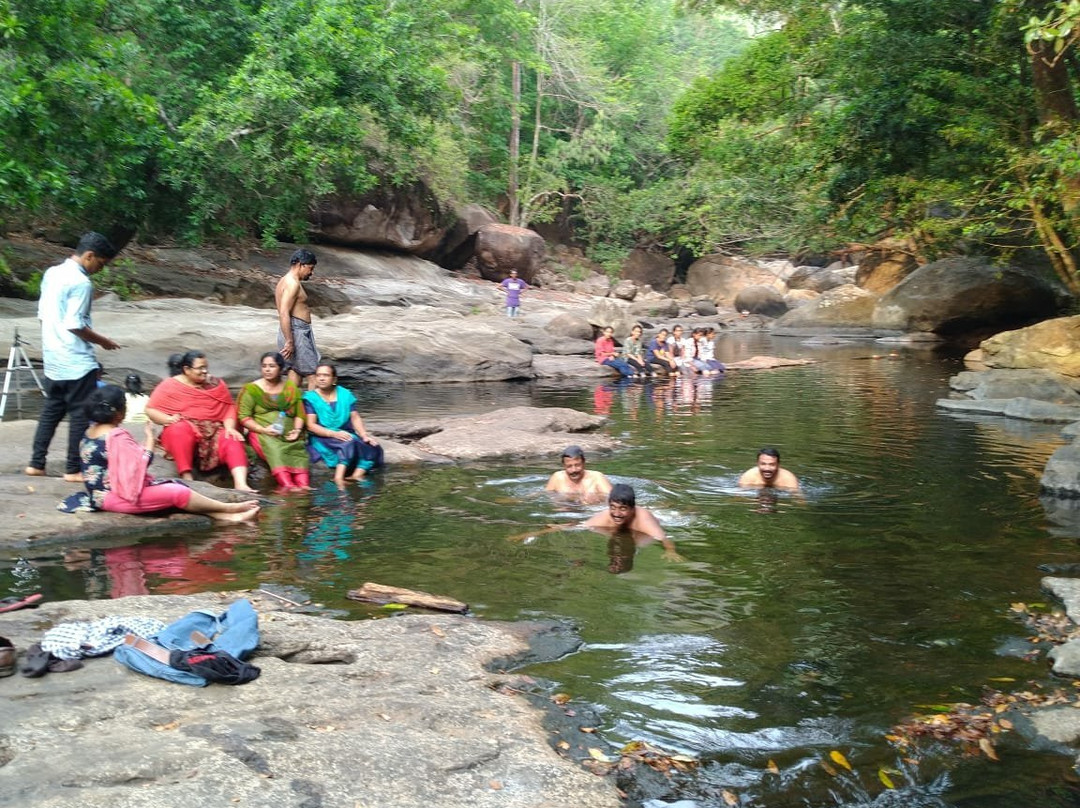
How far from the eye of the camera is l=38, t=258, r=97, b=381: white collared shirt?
8.14 metres

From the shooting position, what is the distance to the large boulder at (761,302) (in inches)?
1513

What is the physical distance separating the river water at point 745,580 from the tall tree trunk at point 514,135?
29079mm

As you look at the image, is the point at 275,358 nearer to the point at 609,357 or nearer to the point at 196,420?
the point at 196,420

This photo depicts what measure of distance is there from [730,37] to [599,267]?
95.2 feet

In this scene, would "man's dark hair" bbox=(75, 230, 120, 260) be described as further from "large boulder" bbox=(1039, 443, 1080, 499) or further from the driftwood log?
"large boulder" bbox=(1039, 443, 1080, 499)

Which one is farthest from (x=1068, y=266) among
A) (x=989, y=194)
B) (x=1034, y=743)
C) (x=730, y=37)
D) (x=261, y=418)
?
(x=730, y=37)

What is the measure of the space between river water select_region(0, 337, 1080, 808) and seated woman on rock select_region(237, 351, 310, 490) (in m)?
0.47

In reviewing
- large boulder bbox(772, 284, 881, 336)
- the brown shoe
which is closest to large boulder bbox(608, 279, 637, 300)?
large boulder bbox(772, 284, 881, 336)

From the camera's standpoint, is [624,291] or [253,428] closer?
[253,428]

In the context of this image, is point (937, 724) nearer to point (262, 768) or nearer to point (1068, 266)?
point (262, 768)

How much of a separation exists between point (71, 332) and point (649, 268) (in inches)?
1465

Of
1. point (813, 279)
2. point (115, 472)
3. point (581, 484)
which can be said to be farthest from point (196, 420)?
point (813, 279)

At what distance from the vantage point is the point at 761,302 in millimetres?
38438

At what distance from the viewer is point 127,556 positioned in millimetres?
7516
